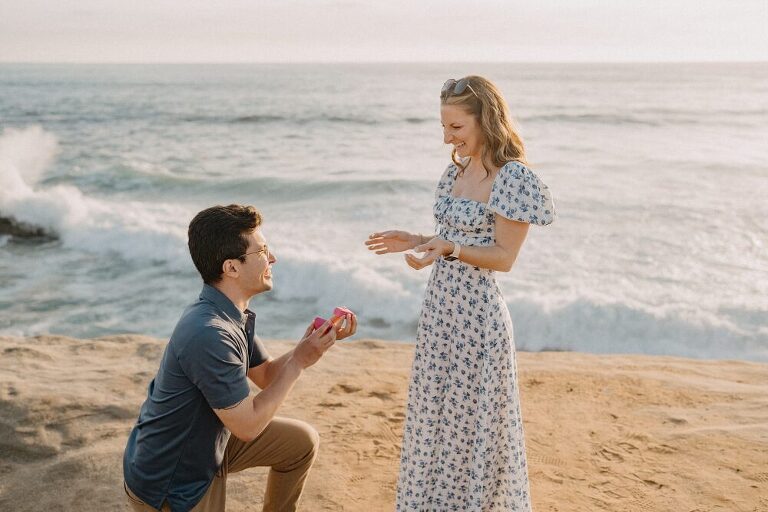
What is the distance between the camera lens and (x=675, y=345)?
28.2 feet

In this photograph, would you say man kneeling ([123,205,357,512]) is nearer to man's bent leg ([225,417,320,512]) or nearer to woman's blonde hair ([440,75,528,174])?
man's bent leg ([225,417,320,512])

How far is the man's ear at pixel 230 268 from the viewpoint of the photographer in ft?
9.19

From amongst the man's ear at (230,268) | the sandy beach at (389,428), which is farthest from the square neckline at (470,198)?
the sandy beach at (389,428)

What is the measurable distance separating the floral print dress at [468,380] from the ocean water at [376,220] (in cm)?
566

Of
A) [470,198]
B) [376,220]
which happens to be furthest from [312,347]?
[376,220]

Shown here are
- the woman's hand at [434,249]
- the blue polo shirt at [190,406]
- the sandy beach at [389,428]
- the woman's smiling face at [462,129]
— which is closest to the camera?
the blue polo shirt at [190,406]

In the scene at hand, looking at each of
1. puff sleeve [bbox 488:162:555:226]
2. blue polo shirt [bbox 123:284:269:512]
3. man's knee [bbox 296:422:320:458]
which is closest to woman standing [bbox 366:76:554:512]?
puff sleeve [bbox 488:162:555:226]

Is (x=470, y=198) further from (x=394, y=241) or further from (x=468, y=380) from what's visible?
(x=468, y=380)

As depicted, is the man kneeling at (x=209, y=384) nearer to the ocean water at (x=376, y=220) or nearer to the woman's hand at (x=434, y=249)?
the woman's hand at (x=434, y=249)

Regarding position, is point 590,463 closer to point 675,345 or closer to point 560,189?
point 675,345

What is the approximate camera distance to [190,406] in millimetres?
2695

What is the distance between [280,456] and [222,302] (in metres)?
0.88

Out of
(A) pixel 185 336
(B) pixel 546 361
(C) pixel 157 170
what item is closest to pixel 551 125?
(C) pixel 157 170

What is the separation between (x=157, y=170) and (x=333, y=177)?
577 cm
